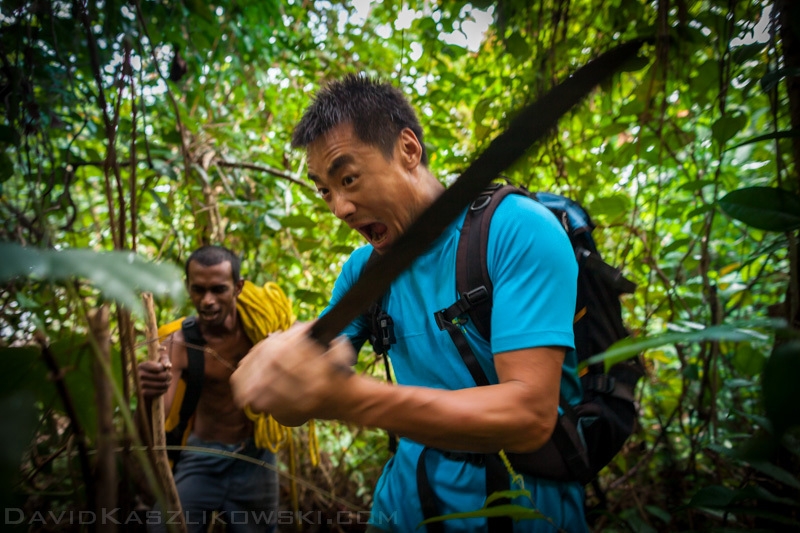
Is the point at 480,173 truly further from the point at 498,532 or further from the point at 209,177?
the point at 209,177

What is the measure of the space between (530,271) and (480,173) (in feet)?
1.06

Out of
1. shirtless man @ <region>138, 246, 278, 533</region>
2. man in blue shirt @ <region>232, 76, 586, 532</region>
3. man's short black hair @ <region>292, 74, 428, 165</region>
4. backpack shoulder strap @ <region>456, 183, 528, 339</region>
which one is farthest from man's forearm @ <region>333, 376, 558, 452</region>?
shirtless man @ <region>138, 246, 278, 533</region>

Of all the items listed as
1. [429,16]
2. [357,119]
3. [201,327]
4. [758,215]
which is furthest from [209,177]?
[758,215]

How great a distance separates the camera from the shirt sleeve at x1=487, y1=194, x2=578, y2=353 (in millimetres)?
807

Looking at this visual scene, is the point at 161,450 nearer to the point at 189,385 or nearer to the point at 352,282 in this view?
the point at 352,282

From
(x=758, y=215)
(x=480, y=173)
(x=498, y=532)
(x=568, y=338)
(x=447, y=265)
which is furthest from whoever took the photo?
(x=447, y=265)

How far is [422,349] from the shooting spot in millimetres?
1092

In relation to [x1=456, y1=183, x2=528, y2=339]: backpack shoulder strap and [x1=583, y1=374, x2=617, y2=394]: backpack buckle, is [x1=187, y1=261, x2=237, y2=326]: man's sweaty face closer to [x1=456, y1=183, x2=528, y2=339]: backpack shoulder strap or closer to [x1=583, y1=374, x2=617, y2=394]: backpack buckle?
[x1=456, y1=183, x2=528, y2=339]: backpack shoulder strap

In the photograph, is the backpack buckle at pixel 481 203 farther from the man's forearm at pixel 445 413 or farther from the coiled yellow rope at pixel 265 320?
the coiled yellow rope at pixel 265 320

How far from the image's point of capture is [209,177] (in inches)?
100

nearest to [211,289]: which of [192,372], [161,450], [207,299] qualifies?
[207,299]

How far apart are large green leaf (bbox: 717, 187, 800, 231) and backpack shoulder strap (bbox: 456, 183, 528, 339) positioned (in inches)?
16.6

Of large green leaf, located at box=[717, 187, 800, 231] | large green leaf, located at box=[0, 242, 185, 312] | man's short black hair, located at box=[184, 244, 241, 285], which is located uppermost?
man's short black hair, located at box=[184, 244, 241, 285]

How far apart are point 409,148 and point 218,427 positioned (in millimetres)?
2084
